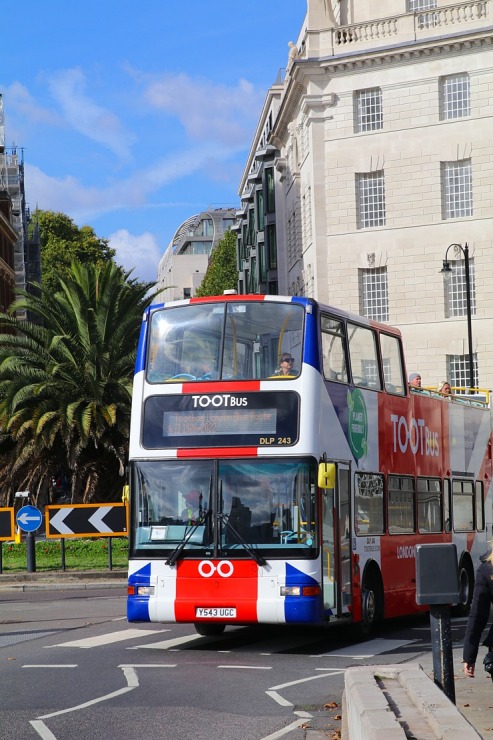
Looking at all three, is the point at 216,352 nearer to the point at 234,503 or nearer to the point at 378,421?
the point at 234,503

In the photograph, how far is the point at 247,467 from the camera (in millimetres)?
16172

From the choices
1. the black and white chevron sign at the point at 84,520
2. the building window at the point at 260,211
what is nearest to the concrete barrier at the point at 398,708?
the black and white chevron sign at the point at 84,520

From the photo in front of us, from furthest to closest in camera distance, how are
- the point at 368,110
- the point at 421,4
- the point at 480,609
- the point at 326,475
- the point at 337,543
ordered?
the point at 421,4
the point at 368,110
the point at 337,543
the point at 326,475
the point at 480,609

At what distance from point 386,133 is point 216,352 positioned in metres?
36.7

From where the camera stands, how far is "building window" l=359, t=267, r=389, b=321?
171 ft

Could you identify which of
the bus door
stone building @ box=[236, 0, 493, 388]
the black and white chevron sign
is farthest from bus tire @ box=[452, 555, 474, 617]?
stone building @ box=[236, 0, 493, 388]

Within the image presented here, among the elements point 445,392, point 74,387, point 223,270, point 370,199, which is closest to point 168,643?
point 445,392

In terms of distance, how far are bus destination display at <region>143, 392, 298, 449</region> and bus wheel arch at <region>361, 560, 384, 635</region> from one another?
10.3 feet

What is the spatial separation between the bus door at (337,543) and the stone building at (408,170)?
A: 32634mm

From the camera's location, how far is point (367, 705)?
28.1 feet

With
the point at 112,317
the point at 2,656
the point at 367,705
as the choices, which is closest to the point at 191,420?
the point at 2,656

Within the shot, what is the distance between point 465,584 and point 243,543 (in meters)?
8.36

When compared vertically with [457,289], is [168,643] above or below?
below

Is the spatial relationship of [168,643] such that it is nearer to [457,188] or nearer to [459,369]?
[459,369]
